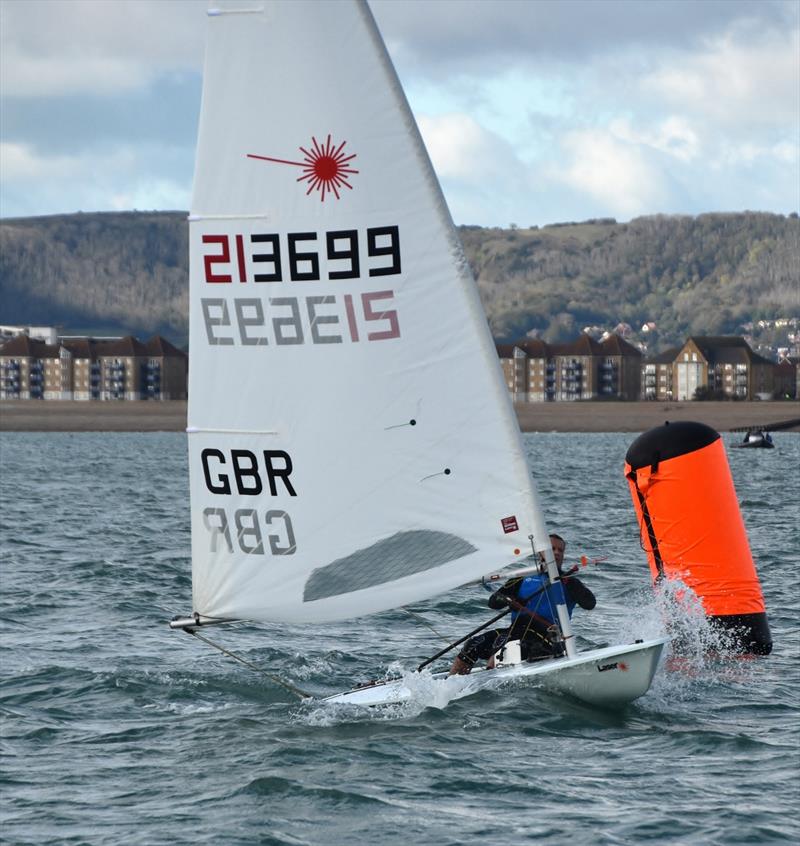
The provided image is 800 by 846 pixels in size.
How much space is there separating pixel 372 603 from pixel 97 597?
9858 millimetres

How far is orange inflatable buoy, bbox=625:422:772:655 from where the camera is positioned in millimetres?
15391

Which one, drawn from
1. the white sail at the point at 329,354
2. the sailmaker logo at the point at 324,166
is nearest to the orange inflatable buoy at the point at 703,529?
the white sail at the point at 329,354

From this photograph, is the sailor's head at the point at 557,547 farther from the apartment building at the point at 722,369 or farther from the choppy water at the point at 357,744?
the apartment building at the point at 722,369

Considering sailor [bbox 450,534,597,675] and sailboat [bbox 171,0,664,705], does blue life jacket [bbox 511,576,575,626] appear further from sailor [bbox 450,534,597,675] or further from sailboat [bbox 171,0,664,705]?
sailboat [bbox 171,0,664,705]

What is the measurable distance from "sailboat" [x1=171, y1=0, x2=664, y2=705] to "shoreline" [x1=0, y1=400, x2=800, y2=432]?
94.0 metres

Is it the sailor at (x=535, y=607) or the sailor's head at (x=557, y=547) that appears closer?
the sailor at (x=535, y=607)

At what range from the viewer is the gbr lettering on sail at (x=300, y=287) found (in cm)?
1181

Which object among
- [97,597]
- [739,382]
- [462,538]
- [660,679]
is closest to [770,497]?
[97,597]

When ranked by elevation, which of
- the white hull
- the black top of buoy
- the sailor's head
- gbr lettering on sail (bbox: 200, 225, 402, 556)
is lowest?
the white hull

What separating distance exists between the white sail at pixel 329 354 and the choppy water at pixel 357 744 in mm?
1417

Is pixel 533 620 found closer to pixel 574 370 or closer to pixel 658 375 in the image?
pixel 574 370

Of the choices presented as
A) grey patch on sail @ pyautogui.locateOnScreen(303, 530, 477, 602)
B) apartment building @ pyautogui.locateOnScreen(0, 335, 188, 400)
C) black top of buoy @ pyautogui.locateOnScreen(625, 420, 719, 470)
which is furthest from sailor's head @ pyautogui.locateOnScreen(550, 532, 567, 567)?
apartment building @ pyautogui.locateOnScreen(0, 335, 188, 400)

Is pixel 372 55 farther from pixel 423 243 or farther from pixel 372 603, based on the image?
pixel 372 603

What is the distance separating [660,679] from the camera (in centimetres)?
1448
